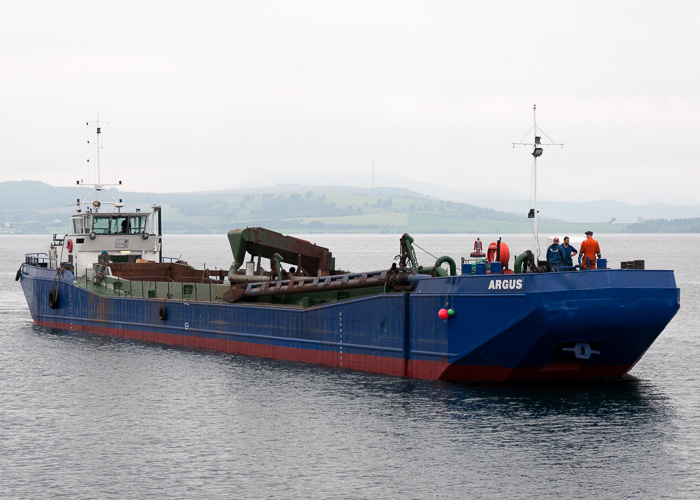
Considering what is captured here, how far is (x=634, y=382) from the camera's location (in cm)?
3156

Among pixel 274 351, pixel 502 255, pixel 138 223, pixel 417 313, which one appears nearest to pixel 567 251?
pixel 502 255

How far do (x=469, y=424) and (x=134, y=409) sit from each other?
1042 centimetres

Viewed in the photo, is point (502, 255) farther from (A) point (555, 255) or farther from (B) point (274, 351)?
(B) point (274, 351)

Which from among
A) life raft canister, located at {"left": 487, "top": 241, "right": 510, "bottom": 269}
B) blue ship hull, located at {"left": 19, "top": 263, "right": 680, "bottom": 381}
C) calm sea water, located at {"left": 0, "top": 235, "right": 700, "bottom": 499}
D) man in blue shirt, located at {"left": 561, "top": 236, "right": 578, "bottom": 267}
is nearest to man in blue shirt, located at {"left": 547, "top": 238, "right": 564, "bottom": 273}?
man in blue shirt, located at {"left": 561, "top": 236, "right": 578, "bottom": 267}

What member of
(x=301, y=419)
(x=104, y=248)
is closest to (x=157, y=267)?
(x=104, y=248)

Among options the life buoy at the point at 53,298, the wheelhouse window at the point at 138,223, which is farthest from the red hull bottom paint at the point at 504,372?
the life buoy at the point at 53,298

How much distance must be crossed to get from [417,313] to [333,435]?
6561 mm

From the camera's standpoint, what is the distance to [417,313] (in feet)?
96.5

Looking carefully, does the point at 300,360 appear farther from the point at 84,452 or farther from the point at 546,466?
the point at 546,466

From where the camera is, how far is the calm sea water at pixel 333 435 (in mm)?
19953

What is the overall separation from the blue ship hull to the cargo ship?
0.12 feet

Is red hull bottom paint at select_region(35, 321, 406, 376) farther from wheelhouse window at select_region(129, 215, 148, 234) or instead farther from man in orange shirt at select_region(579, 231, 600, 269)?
man in orange shirt at select_region(579, 231, 600, 269)

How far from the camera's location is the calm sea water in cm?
1995

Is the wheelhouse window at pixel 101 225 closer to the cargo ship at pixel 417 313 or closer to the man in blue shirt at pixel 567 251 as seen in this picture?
the cargo ship at pixel 417 313
